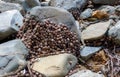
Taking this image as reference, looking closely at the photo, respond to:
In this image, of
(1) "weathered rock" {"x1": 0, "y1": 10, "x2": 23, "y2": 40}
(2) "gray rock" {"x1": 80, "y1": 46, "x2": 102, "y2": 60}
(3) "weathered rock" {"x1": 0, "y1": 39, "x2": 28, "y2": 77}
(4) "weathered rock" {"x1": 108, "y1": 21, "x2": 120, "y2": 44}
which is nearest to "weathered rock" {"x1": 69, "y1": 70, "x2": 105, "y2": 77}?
(2) "gray rock" {"x1": 80, "y1": 46, "x2": 102, "y2": 60}

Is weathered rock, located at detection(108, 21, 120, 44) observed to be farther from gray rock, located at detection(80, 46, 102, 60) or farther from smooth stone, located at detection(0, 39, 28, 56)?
smooth stone, located at detection(0, 39, 28, 56)

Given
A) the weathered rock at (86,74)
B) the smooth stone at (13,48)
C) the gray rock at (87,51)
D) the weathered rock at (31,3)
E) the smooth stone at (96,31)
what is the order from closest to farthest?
the weathered rock at (86,74), the smooth stone at (13,48), the gray rock at (87,51), the smooth stone at (96,31), the weathered rock at (31,3)

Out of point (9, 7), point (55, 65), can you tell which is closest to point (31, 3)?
point (9, 7)

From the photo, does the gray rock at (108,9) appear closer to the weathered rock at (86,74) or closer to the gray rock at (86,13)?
the gray rock at (86,13)

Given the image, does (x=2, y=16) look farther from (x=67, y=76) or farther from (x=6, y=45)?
(x=67, y=76)

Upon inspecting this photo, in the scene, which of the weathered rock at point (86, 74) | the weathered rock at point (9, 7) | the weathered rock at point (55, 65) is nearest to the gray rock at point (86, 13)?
the weathered rock at point (9, 7)

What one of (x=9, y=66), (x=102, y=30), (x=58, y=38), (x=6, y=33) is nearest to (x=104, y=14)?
(x=102, y=30)

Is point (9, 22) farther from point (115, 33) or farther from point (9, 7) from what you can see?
point (115, 33)
